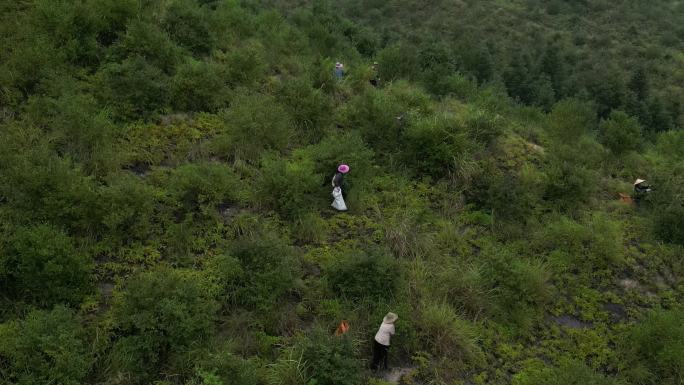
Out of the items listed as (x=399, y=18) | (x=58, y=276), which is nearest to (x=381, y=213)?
(x=58, y=276)

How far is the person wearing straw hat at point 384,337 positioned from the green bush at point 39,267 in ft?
9.98

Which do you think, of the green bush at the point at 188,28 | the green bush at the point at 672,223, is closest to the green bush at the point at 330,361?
the green bush at the point at 672,223

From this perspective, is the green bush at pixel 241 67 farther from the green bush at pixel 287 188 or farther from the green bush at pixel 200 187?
the green bush at pixel 200 187

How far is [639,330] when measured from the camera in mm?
6418

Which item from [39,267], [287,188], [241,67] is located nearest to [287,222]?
[287,188]

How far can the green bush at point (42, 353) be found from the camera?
424 centimetres

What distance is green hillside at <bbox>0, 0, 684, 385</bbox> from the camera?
197 inches

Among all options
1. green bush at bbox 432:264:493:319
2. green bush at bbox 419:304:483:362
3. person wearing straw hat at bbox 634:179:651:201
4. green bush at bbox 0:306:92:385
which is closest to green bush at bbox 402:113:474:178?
green bush at bbox 432:264:493:319

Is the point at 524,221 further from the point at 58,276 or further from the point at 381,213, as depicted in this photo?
the point at 58,276

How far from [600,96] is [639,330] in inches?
1182

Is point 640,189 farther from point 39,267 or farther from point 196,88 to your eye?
point 39,267

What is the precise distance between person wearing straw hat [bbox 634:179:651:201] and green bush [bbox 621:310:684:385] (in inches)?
151

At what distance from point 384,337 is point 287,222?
2.35 m

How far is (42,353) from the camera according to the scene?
14.3ft
